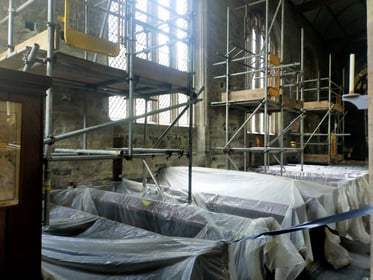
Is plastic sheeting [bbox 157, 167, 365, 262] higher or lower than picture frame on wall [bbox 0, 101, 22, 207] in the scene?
lower

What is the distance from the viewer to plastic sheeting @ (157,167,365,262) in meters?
2.55

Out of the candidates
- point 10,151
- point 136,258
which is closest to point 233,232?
point 136,258

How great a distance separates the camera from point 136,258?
1305 mm

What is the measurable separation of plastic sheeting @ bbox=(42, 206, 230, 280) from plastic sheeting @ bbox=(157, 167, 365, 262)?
131 cm

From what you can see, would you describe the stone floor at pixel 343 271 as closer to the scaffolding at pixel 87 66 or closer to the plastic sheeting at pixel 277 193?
the plastic sheeting at pixel 277 193

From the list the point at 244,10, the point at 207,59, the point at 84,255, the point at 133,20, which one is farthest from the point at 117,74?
the point at 244,10

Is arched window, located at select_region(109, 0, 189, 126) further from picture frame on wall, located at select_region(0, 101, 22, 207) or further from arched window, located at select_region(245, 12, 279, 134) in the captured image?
picture frame on wall, located at select_region(0, 101, 22, 207)

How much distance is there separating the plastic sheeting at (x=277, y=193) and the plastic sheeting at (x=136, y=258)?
131 centimetres

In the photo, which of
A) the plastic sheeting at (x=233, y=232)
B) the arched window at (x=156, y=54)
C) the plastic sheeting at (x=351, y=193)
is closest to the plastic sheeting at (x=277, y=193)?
the plastic sheeting at (x=351, y=193)

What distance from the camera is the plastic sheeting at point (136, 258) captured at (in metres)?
1.25

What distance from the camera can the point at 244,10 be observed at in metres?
5.91

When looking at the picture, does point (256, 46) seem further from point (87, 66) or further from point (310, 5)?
point (87, 66)

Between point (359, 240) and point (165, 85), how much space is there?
305cm

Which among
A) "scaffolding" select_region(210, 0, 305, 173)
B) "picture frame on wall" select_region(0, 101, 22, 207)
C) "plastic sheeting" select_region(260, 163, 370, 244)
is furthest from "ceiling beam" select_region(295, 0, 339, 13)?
"picture frame on wall" select_region(0, 101, 22, 207)
